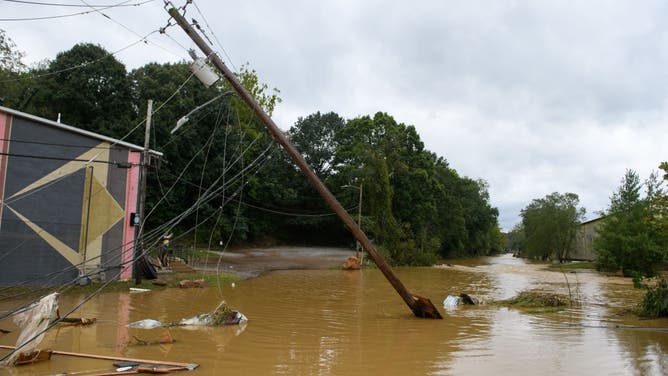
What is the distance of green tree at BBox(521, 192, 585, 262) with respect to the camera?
209ft

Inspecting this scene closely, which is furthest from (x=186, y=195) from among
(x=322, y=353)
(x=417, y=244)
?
(x=322, y=353)

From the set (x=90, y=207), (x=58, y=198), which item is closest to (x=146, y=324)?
(x=58, y=198)

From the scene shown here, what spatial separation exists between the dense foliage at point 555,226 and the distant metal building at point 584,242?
0.67 m

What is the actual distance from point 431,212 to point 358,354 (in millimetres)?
44092

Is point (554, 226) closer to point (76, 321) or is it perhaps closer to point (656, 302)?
point (656, 302)

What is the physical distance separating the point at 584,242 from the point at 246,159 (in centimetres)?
4436

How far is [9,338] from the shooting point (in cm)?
820

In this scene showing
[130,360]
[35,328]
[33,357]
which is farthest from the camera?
[130,360]

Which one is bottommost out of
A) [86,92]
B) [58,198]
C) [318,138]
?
[58,198]

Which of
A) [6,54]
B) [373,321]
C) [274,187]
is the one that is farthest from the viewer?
[274,187]

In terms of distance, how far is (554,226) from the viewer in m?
64.0

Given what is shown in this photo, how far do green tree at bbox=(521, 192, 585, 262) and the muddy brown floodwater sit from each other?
5301 cm

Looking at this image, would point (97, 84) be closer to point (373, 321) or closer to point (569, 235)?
point (373, 321)

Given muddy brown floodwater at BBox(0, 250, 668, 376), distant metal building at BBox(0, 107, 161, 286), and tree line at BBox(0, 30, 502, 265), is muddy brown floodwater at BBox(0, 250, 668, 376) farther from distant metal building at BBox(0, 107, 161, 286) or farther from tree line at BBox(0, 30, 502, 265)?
tree line at BBox(0, 30, 502, 265)
